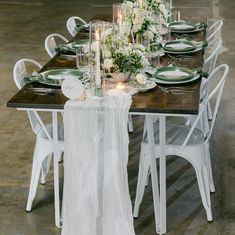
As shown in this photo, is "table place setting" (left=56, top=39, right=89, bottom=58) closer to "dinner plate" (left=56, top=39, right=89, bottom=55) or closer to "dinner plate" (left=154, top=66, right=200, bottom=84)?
"dinner plate" (left=56, top=39, right=89, bottom=55)

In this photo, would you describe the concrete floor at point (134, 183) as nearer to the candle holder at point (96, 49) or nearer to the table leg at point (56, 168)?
the table leg at point (56, 168)

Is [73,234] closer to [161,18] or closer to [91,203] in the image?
[91,203]

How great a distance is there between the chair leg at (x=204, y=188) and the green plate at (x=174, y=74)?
1.66ft

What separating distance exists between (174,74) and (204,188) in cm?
65

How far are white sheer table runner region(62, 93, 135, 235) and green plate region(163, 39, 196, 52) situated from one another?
1.06 m

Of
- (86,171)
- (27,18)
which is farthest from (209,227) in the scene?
(27,18)

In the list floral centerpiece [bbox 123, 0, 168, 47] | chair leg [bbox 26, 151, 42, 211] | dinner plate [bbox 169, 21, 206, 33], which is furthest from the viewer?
dinner plate [bbox 169, 21, 206, 33]

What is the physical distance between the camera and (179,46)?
4016 millimetres

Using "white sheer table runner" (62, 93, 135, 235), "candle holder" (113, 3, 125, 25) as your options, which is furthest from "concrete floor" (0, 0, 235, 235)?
"candle holder" (113, 3, 125, 25)

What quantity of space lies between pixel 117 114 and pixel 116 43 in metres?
0.44

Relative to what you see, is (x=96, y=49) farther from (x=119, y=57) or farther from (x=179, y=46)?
A: (x=179, y=46)

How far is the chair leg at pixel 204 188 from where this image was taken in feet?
11.0

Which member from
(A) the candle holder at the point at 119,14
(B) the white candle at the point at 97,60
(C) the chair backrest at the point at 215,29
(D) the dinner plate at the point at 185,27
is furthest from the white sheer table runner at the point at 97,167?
(C) the chair backrest at the point at 215,29

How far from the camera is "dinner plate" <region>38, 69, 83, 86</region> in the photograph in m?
3.23
